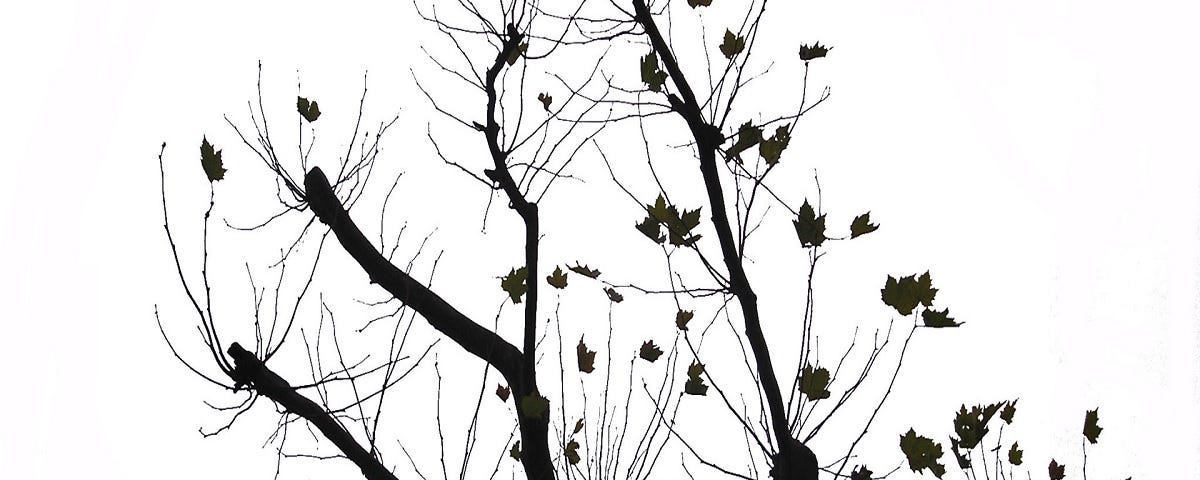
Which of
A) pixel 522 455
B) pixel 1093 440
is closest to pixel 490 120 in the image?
pixel 522 455

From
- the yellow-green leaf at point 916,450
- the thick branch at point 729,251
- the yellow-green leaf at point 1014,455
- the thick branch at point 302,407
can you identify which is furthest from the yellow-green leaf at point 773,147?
the yellow-green leaf at point 1014,455

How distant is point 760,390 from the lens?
1125mm

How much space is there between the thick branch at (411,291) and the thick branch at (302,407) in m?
0.18

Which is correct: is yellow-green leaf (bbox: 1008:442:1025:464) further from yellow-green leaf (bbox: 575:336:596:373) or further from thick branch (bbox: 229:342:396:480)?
thick branch (bbox: 229:342:396:480)

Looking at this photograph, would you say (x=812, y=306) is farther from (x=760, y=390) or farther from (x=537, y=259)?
(x=537, y=259)

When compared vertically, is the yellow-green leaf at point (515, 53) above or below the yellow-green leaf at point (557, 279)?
above

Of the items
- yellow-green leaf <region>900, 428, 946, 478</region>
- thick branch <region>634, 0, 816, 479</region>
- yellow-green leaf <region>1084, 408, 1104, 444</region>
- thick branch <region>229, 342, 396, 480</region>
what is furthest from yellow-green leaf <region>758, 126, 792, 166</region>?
yellow-green leaf <region>1084, 408, 1104, 444</region>

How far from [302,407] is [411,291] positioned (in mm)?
200

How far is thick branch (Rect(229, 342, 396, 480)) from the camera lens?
1.19 metres

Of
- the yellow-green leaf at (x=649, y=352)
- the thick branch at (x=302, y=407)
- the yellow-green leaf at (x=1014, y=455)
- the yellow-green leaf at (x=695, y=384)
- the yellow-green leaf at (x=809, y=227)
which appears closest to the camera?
the yellow-green leaf at (x=809, y=227)

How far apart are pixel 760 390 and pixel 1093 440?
0.70 metres

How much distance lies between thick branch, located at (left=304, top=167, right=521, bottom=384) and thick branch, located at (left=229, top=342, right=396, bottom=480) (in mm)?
181

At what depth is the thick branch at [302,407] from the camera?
1187 mm

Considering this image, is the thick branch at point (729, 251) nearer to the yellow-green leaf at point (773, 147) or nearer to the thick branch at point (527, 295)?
the yellow-green leaf at point (773, 147)
